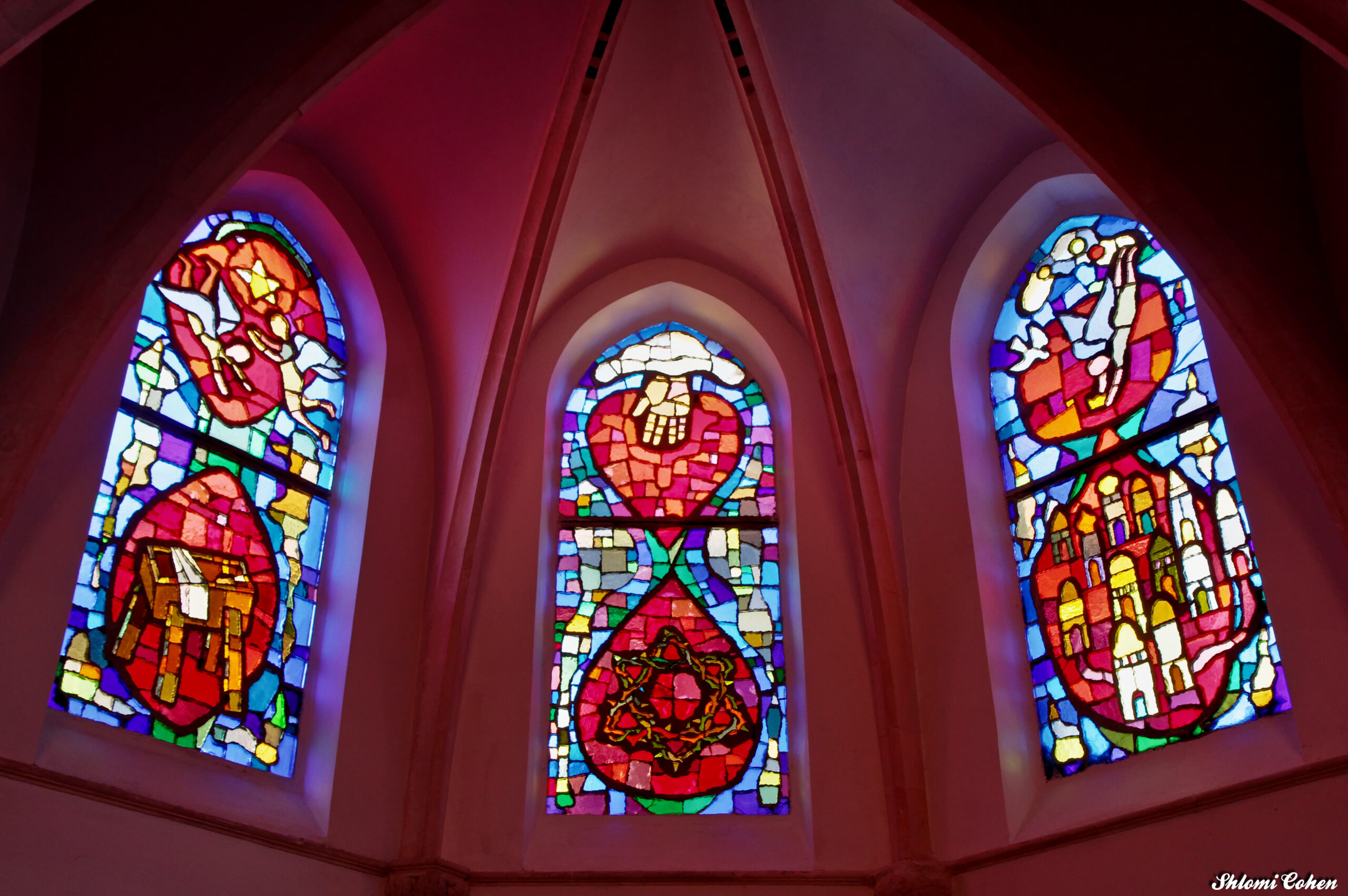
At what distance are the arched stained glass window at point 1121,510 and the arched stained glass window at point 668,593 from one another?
1.55m

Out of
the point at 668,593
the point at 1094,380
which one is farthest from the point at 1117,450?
the point at 668,593

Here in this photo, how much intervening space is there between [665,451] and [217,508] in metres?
2.88

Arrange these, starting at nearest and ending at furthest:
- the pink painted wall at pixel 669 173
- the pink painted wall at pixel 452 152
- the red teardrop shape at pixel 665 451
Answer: the pink painted wall at pixel 452 152
the pink painted wall at pixel 669 173
the red teardrop shape at pixel 665 451

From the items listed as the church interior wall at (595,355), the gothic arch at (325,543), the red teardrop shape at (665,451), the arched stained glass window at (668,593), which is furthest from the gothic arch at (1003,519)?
the gothic arch at (325,543)

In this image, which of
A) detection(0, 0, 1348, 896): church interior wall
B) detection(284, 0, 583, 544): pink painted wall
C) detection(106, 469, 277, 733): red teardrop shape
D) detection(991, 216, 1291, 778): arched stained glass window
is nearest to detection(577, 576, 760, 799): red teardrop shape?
detection(0, 0, 1348, 896): church interior wall

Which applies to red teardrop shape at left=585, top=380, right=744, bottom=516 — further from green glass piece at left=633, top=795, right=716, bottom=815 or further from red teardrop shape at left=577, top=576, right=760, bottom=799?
green glass piece at left=633, top=795, right=716, bottom=815

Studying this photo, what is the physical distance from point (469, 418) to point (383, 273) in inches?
44.7

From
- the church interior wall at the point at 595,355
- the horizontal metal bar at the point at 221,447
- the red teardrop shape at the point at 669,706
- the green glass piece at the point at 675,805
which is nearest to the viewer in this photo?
the church interior wall at the point at 595,355

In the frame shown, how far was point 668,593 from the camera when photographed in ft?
29.0

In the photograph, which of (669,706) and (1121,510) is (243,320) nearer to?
(669,706)

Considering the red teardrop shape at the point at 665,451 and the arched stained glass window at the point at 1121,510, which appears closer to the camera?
the arched stained glass window at the point at 1121,510

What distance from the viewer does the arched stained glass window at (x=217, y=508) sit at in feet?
23.5

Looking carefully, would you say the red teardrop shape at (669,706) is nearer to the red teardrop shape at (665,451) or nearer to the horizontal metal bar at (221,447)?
the red teardrop shape at (665,451)

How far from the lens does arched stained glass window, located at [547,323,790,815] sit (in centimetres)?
818
